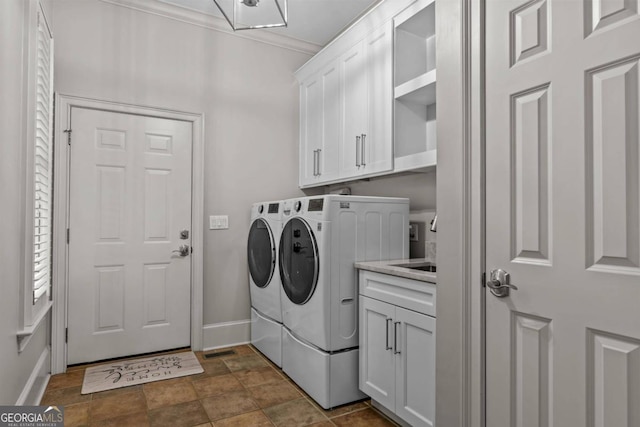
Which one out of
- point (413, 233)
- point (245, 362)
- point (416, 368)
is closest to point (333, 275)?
point (416, 368)

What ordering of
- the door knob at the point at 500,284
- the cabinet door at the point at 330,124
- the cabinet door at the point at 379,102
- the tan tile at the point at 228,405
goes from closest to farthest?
1. the door knob at the point at 500,284
2. the tan tile at the point at 228,405
3. the cabinet door at the point at 379,102
4. the cabinet door at the point at 330,124

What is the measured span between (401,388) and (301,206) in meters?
1.22

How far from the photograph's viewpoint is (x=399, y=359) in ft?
6.46

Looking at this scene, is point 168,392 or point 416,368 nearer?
point 416,368

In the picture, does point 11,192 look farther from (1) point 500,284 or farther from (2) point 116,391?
(1) point 500,284

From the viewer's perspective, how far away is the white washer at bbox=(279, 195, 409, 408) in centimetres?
225

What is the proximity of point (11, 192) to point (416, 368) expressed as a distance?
2036 mm

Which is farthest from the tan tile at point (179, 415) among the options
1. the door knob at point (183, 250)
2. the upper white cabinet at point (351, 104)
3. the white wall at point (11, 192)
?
the upper white cabinet at point (351, 104)

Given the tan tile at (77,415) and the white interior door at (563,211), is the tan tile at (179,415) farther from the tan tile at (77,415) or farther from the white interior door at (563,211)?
the white interior door at (563,211)

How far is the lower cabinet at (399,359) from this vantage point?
1.80 m

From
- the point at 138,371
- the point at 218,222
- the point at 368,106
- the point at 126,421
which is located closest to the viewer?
the point at 126,421

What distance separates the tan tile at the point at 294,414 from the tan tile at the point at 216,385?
15.1 inches

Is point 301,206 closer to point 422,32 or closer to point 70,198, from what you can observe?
point 422,32

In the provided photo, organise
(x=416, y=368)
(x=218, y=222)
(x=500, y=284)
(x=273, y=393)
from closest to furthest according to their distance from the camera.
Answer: (x=500, y=284), (x=416, y=368), (x=273, y=393), (x=218, y=222)
